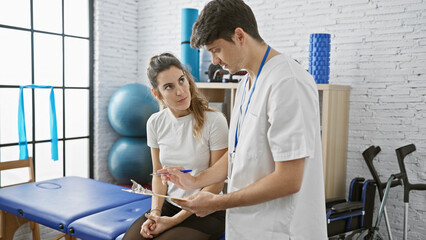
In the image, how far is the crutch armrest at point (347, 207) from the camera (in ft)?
8.44

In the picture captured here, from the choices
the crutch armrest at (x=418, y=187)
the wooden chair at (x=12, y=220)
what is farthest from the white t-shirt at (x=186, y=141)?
A: the wooden chair at (x=12, y=220)

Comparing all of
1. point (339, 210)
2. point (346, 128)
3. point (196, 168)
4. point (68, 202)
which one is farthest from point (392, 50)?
point (68, 202)

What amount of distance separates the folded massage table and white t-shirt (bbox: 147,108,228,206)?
1.61ft

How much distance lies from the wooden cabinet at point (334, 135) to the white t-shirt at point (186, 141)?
43.4 inches

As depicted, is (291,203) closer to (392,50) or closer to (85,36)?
(392,50)

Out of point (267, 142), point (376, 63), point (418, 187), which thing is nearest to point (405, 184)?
point (418, 187)

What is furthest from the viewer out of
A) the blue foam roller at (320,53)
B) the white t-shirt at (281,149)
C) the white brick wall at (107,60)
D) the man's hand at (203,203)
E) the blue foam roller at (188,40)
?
the white brick wall at (107,60)

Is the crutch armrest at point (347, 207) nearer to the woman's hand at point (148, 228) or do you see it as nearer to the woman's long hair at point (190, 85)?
the woman's long hair at point (190, 85)

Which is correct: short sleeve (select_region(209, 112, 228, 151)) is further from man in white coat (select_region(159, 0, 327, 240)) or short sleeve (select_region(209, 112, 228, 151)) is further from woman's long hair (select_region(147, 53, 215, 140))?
man in white coat (select_region(159, 0, 327, 240))

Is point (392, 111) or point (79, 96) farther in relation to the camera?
point (79, 96)

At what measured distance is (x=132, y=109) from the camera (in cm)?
380

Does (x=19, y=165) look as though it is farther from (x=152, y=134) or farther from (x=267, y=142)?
(x=267, y=142)

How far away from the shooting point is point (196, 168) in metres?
2.01

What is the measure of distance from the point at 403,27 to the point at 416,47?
0.18 m
